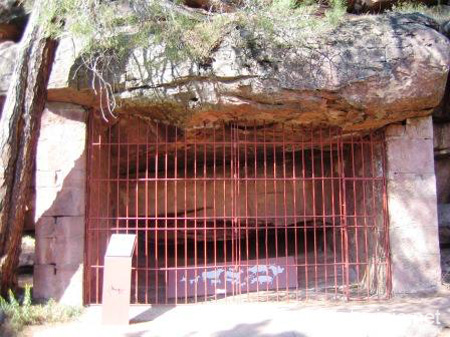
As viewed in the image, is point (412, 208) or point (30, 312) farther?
point (412, 208)

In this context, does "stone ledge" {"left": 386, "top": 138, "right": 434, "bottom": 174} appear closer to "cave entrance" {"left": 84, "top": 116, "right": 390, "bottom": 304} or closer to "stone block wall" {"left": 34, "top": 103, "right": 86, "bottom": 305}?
"cave entrance" {"left": 84, "top": 116, "right": 390, "bottom": 304}


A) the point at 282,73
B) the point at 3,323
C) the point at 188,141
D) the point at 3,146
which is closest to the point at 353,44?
the point at 282,73

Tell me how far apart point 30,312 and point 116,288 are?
87cm

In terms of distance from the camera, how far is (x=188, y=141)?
591 centimetres

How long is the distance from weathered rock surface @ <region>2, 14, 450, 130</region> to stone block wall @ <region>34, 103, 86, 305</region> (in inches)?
12.0

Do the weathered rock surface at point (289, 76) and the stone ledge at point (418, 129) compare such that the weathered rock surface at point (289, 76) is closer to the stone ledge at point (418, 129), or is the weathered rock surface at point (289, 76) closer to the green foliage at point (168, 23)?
the green foliage at point (168, 23)

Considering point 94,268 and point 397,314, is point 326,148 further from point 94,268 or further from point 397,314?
point 94,268

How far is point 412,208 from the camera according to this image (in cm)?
540

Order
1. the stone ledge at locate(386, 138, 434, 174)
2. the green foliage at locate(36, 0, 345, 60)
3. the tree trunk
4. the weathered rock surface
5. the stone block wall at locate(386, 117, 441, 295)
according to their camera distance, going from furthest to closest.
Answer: the stone ledge at locate(386, 138, 434, 174) → the stone block wall at locate(386, 117, 441, 295) → the weathered rock surface → the green foliage at locate(36, 0, 345, 60) → the tree trunk

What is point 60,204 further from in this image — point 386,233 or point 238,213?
point 386,233

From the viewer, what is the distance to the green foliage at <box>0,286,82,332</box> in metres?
4.25

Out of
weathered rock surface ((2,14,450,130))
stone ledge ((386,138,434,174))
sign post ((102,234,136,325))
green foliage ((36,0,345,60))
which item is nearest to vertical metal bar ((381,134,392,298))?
stone ledge ((386,138,434,174))

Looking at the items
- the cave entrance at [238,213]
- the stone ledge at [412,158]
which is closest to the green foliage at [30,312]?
the cave entrance at [238,213]

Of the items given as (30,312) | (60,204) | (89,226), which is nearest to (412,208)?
(89,226)
